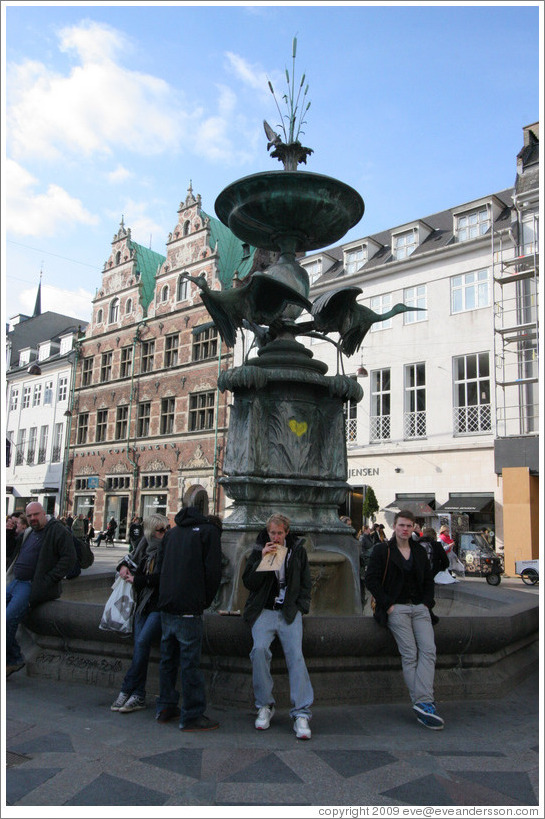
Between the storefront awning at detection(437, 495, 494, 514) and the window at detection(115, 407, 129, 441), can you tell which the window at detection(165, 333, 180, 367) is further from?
the storefront awning at detection(437, 495, 494, 514)

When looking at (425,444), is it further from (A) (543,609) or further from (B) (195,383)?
(A) (543,609)

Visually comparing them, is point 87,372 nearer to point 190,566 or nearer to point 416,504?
point 416,504

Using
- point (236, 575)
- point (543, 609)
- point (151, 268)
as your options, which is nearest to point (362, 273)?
point (151, 268)

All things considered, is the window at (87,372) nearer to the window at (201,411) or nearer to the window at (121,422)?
the window at (121,422)

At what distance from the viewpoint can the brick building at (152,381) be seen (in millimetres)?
34562

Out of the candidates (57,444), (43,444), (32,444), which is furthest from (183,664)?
(32,444)

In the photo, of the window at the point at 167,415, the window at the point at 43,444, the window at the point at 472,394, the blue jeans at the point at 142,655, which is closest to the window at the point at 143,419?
the window at the point at 167,415

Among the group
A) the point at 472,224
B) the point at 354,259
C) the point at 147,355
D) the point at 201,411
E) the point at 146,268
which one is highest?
the point at 146,268

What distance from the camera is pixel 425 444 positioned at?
27078mm

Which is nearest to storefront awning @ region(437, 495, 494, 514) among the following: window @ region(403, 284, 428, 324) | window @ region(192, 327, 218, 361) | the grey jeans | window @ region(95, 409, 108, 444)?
window @ region(403, 284, 428, 324)

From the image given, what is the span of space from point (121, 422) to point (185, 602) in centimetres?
3557

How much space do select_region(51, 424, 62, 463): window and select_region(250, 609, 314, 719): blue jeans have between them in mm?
40985

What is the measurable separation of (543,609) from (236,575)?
351 cm

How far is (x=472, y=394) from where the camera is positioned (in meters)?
26.4
